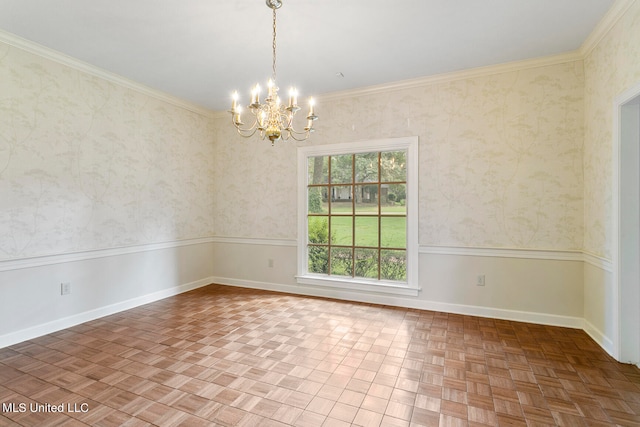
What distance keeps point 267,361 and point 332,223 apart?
227 cm

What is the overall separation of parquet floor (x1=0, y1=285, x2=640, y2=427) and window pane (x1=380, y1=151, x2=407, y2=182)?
175cm

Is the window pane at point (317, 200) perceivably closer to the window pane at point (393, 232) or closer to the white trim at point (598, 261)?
the window pane at point (393, 232)

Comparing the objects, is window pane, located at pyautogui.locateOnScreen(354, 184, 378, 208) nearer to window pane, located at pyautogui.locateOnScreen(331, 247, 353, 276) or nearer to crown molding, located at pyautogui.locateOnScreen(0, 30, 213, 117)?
window pane, located at pyautogui.locateOnScreen(331, 247, 353, 276)

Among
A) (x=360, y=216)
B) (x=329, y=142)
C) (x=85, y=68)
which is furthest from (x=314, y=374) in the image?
(x=85, y=68)

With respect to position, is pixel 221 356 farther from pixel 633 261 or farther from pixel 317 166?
pixel 633 261

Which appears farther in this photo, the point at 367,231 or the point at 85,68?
the point at 367,231

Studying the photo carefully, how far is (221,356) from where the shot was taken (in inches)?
103

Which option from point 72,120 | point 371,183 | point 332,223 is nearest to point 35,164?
point 72,120

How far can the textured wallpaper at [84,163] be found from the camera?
2.86 m

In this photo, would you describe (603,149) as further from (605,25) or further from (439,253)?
(439,253)

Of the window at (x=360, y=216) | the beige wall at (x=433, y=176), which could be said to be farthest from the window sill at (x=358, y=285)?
the beige wall at (x=433, y=176)

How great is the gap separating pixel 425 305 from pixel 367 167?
1.92 meters

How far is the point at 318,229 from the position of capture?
4.52 meters

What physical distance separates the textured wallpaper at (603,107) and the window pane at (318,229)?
9.61ft
